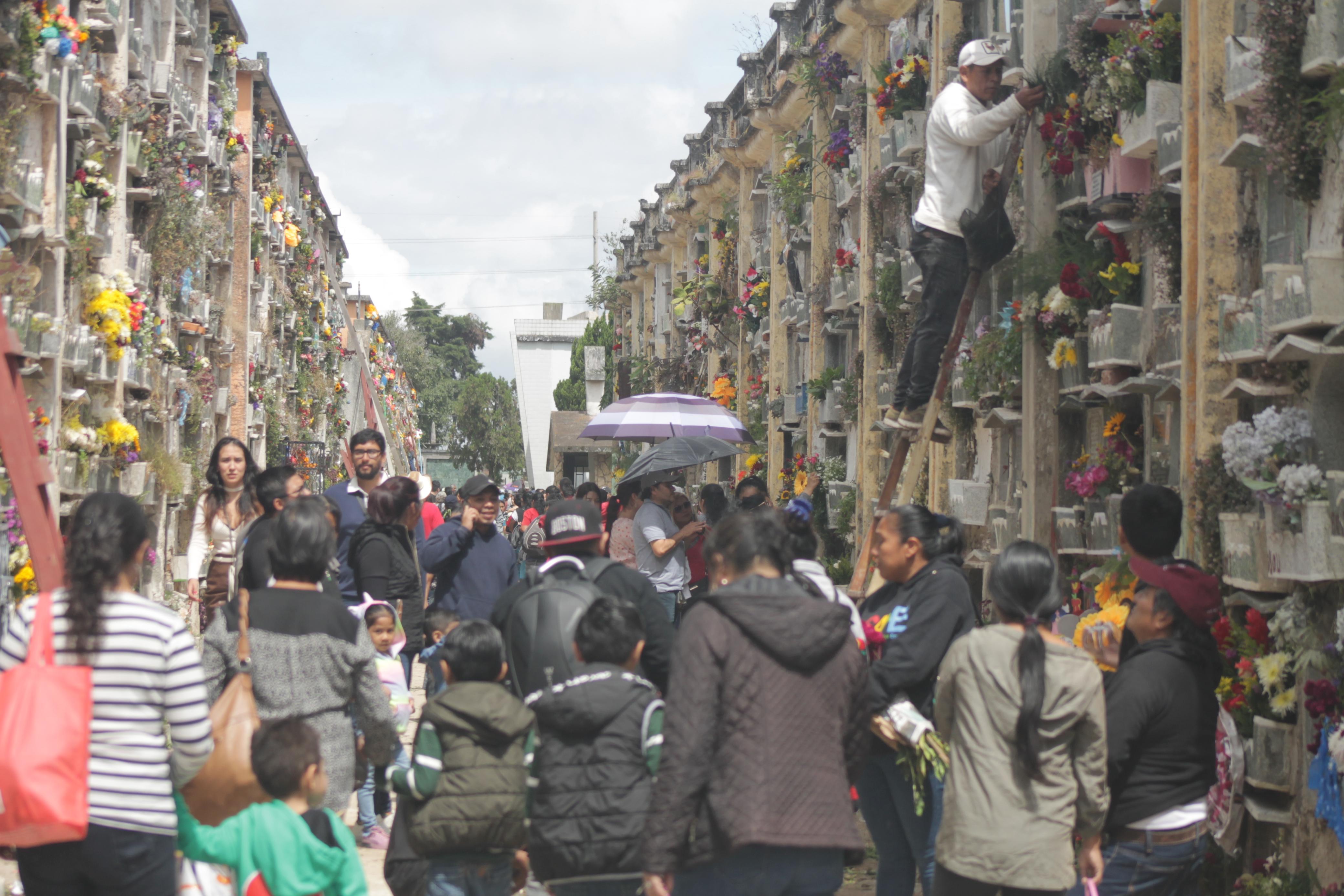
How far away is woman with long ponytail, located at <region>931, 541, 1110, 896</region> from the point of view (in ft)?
16.2

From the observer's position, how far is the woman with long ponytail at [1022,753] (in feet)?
16.2

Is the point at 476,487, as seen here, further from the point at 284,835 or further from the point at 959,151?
the point at 959,151

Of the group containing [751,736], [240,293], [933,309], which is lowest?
[751,736]

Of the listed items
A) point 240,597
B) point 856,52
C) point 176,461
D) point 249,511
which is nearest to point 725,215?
point 856,52

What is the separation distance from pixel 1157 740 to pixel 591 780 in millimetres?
2031

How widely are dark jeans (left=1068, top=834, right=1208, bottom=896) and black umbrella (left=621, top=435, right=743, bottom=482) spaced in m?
7.73

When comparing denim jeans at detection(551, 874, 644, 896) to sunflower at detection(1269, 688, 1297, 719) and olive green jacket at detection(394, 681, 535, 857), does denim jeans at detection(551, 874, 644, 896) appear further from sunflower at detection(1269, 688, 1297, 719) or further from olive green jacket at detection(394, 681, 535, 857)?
sunflower at detection(1269, 688, 1297, 719)

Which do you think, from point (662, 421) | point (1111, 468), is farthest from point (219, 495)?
point (662, 421)

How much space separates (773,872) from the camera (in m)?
4.59

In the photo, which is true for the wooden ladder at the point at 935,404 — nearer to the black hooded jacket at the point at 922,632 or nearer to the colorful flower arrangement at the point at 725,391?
the black hooded jacket at the point at 922,632

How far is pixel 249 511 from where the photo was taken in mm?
8312

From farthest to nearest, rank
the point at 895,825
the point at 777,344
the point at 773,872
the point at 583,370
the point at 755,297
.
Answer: the point at 583,370, the point at 755,297, the point at 777,344, the point at 895,825, the point at 773,872

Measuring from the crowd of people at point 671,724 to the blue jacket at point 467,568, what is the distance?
1793mm

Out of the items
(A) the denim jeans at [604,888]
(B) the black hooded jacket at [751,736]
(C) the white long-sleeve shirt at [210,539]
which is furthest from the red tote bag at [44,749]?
(C) the white long-sleeve shirt at [210,539]
